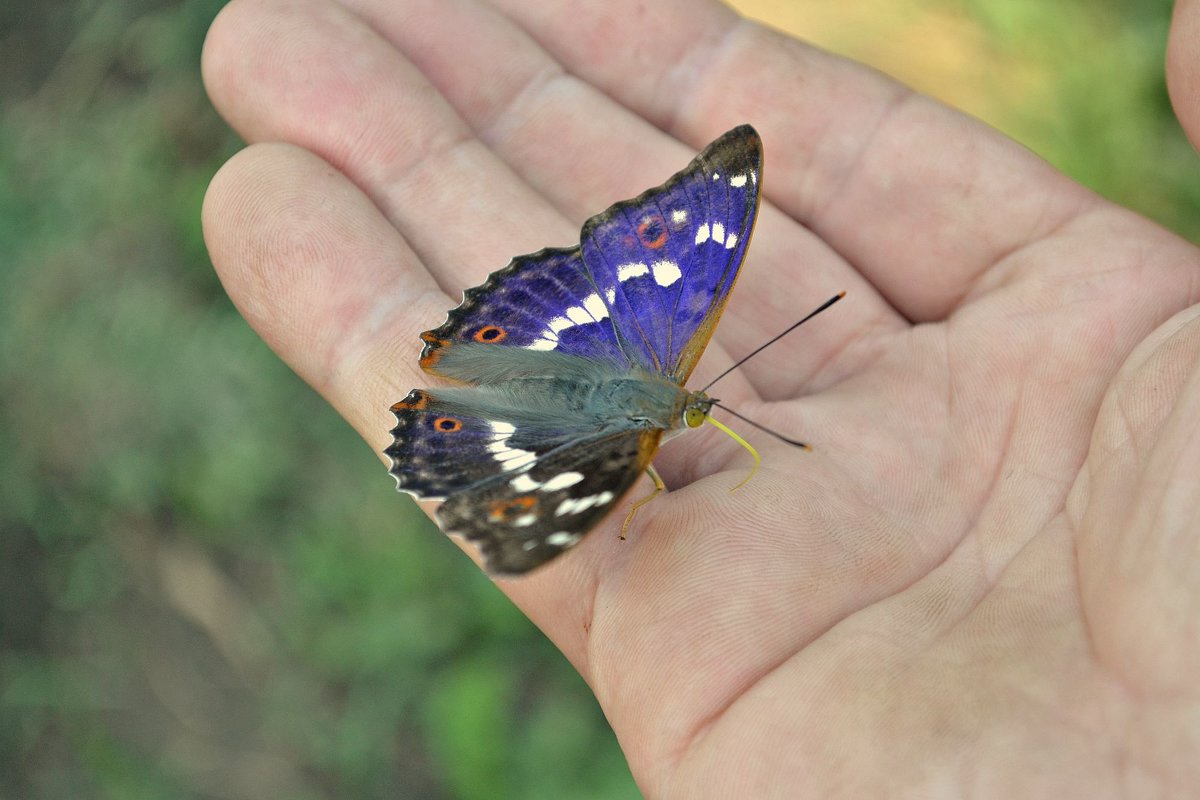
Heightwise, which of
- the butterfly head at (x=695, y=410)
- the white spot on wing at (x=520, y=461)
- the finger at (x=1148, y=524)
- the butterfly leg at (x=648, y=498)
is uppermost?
the white spot on wing at (x=520, y=461)

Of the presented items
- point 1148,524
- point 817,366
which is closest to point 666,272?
point 817,366

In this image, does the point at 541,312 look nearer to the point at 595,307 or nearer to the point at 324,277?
the point at 595,307

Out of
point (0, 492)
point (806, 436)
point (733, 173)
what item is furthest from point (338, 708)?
point (733, 173)

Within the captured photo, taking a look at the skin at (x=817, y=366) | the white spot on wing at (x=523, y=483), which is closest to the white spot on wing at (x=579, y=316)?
the skin at (x=817, y=366)

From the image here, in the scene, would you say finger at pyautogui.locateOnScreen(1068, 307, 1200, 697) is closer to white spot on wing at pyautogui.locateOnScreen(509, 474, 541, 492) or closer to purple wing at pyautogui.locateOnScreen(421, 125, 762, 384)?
purple wing at pyautogui.locateOnScreen(421, 125, 762, 384)

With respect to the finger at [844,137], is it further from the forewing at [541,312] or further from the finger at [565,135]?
the forewing at [541,312]

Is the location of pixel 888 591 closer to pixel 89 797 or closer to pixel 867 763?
pixel 867 763
